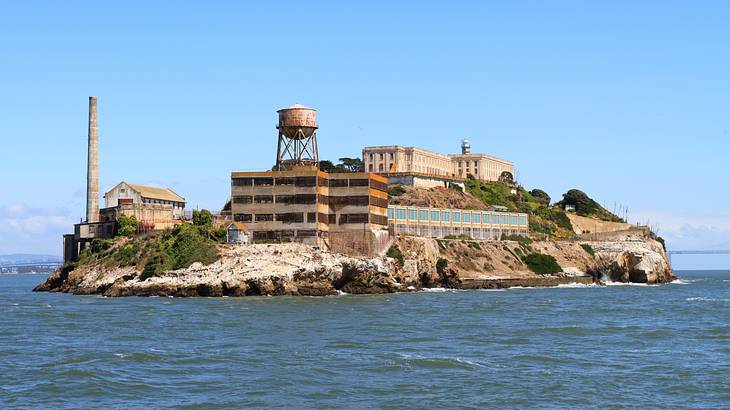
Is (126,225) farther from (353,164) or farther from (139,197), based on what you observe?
(353,164)

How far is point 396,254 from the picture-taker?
11531 cm

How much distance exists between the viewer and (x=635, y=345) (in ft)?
185

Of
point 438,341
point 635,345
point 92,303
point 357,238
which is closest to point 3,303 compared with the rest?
point 92,303

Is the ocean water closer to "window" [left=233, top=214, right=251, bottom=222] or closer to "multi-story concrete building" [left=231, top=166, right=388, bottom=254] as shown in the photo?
"multi-story concrete building" [left=231, top=166, right=388, bottom=254]

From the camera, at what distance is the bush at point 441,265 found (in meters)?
123

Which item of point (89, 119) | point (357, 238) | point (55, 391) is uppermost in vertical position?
point (89, 119)

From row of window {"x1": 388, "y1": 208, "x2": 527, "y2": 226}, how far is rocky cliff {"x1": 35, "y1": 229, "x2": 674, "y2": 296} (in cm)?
617

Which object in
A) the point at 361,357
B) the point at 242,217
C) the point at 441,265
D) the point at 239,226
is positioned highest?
the point at 242,217

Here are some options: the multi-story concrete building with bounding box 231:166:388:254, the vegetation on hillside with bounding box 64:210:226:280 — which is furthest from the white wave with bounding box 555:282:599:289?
the vegetation on hillside with bounding box 64:210:226:280

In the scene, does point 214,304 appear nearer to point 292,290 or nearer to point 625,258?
point 292,290

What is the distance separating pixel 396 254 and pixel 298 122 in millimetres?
20677

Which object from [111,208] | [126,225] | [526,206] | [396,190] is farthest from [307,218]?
[526,206]

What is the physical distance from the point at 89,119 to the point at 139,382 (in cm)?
9497

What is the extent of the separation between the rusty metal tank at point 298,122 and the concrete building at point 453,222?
601 inches
